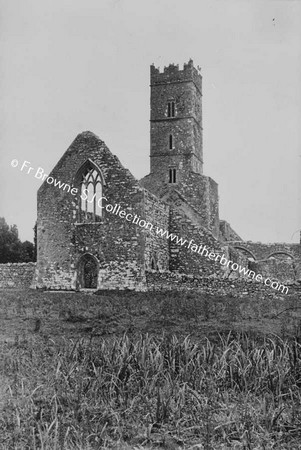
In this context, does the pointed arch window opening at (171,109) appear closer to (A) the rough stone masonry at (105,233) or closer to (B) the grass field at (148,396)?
(A) the rough stone masonry at (105,233)

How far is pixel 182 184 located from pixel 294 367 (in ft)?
86.4

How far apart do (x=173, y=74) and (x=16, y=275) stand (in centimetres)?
1920

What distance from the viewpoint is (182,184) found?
32906mm

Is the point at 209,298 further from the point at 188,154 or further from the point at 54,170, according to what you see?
the point at 188,154

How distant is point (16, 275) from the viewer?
2558 cm

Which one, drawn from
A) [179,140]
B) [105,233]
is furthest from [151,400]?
[179,140]

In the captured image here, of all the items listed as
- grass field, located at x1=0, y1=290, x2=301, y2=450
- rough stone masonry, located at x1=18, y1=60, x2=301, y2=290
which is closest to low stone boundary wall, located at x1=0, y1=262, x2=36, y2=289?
rough stone masonry, located at x1=18, y1=60, x2=301, y2=290

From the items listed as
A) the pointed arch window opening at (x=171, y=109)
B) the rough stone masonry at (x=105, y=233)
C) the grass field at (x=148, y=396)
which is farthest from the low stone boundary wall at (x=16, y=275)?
the pointed arch window opening at (x=171, y=109)

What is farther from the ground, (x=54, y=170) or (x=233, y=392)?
(x=54, y=170)

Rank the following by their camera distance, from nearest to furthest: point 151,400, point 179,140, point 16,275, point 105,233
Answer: point 151,400 < point 105,233 < point 16,275 < point 179,140

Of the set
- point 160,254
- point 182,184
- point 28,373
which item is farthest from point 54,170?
point 28,373

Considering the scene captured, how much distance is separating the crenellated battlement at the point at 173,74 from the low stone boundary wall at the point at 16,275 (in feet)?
58.7

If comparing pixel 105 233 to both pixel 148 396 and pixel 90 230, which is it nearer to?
pixel 90 230

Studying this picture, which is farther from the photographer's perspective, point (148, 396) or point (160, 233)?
point (160, 233)
